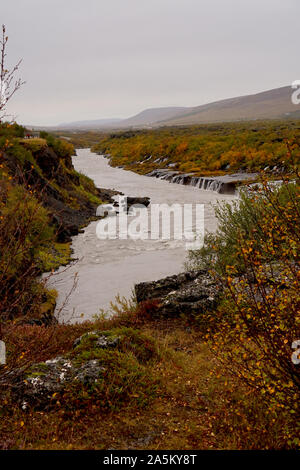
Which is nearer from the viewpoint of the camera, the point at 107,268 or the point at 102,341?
the point at 102,341

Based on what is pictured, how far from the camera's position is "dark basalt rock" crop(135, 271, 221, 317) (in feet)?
28.2

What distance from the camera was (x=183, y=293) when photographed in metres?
9.03

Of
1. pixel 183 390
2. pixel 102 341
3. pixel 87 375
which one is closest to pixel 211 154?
pixel 102 341

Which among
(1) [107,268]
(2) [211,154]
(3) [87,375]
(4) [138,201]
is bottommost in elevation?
(1) [107,268]

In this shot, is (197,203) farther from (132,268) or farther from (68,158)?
(132,268)

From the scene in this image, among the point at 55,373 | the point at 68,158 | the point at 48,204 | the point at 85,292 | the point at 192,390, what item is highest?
the point at 68,158

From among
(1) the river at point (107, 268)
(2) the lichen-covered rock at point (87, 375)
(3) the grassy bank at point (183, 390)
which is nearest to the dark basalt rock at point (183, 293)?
(3) the grassy bank at point (183, 390)

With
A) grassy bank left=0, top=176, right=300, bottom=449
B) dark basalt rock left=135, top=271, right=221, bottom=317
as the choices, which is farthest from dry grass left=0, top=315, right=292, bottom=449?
dark basalt rock left=135, top=271, right=221, bottom=317

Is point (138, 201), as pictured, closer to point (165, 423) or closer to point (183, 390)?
point (183, 390)

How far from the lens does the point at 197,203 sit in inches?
1140

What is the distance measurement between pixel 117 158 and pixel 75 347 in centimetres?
6339

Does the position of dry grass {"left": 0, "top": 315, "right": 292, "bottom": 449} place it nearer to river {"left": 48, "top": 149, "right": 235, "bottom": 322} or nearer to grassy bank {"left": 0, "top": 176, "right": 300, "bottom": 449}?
grassy bank {"left": 0, "top": 176, "right": 300, "bottom": 449}

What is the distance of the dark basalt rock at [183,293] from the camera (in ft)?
28.2
